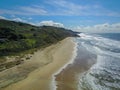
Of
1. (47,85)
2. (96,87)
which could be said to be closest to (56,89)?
(47,85)

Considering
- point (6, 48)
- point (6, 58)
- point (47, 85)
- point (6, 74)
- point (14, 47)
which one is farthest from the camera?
point (14, 47)

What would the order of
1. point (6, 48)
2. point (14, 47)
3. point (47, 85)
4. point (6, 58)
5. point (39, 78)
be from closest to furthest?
point (47, 85) → point (39, 78) → point (6, 58) → point (6, 48) → point (14, 47)

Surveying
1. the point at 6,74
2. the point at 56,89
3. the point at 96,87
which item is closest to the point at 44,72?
the point at 6,74

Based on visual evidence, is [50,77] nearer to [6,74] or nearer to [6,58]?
[6,74]

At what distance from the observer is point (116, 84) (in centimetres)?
2702

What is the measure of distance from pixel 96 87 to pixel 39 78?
9.45 meters

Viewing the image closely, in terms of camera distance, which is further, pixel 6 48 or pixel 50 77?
pixel 6 48

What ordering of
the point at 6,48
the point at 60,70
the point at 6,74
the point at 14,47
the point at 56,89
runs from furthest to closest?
the point at 14,47 → the point at 6,48 → the point at 60,70 → the point at 6,74 → the point at 56,89

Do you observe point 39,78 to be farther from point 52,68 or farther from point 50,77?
point 52,68

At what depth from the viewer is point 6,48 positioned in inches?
2092

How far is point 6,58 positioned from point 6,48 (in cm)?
750

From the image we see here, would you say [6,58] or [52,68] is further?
[6,58]

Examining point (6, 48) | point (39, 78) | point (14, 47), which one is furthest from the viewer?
point (14, 47)

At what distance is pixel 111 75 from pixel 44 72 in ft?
38.9
